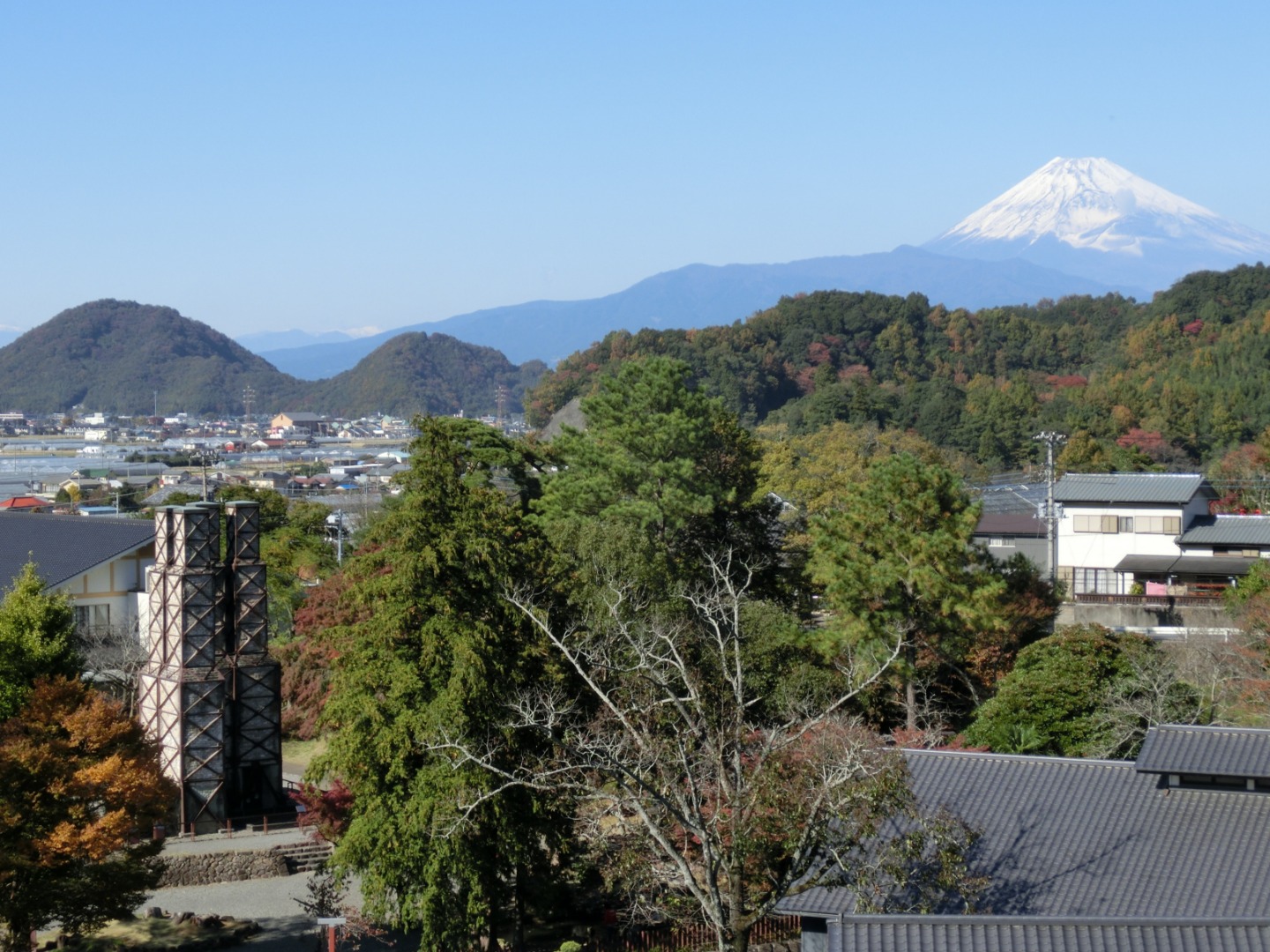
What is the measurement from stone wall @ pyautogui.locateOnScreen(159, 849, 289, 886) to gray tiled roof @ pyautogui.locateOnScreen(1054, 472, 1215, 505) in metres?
20.0

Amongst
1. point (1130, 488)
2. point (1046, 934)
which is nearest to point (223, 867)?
point (1046, 934)

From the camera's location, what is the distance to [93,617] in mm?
25000

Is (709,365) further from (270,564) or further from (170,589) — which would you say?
(170,589)

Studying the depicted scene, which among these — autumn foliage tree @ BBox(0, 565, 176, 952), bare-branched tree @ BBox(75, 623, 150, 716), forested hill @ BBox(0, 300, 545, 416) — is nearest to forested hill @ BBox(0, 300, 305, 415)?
forested hill @ BBox(0, 300, 545, 416)

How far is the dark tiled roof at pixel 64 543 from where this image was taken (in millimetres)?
24656

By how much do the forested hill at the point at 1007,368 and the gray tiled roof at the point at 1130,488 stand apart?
16666 mm

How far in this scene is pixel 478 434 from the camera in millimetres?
26188

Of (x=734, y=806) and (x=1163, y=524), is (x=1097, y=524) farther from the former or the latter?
(x=734, y=806)

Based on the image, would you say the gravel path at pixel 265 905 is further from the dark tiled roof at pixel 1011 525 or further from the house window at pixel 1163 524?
the dark tiled roof at pixel 1011 525

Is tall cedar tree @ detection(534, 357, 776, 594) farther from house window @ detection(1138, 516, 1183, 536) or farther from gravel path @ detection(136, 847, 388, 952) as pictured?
house window @ detection(1138, 516, 1183, 536)

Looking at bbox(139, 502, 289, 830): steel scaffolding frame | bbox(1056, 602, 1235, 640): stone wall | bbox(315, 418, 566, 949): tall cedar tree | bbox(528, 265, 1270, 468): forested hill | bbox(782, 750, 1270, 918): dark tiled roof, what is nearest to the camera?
bbox(782, 750, 1270, 918): dark tiled roof

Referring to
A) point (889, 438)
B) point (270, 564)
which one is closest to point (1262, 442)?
point (889, 438)

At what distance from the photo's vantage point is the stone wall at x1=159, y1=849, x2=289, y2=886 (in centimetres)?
1692

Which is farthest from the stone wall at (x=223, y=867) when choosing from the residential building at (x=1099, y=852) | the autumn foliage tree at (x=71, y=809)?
the residential building at (x=1099, y=852)
